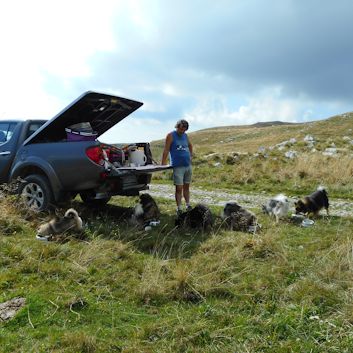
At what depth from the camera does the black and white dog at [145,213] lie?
297 inches

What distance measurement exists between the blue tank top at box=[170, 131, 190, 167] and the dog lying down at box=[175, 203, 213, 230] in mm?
1262

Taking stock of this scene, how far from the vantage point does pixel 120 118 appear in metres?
9.19

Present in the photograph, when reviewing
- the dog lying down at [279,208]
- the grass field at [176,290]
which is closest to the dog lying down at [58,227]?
the grass field at [176,290]

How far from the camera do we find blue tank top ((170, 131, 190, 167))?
8250 mm

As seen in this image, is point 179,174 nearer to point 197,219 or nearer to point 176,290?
point 197,219

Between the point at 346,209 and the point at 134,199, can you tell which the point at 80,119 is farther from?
the point at 346,209

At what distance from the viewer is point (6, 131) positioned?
8688 mm

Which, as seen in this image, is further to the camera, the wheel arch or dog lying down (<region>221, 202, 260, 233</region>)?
the wheel arch

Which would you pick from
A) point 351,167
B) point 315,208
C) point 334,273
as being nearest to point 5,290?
point 334,273

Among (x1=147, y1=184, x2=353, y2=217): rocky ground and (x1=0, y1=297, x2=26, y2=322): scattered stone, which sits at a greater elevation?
(x1=0, y1=297, x2=26, y2=322): scattered stone

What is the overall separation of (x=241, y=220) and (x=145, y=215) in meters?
1.85

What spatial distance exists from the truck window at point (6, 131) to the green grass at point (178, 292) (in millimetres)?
2677

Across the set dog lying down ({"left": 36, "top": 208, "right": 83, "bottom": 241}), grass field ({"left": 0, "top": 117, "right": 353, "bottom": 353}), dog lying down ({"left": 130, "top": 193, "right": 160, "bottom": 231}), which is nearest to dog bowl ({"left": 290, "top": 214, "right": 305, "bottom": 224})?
grass field ({"left": 0, "top": 117, "right": 353, "bottom": 353})

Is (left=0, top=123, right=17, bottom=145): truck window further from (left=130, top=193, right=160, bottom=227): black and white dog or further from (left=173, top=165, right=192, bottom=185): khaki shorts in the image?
(left=173, top=165, right=192, bottom=185): khaki shorts
